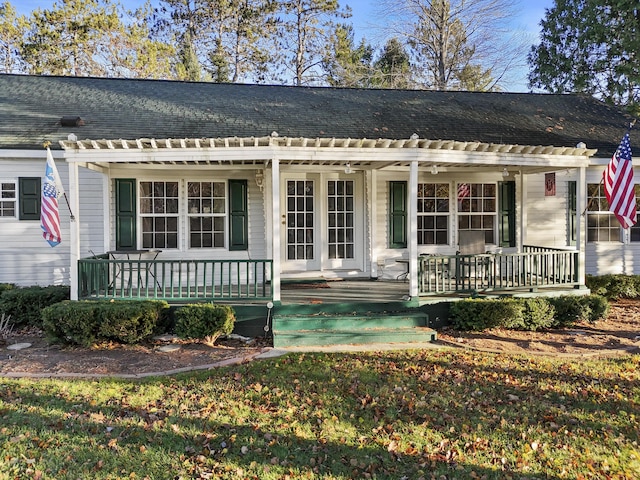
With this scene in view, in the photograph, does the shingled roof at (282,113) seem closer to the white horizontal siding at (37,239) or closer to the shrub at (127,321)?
the white horizontal siding at (37,239)

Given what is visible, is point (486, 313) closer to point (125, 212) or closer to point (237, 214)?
point (237, 214)

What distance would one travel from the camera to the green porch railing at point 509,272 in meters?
8.46

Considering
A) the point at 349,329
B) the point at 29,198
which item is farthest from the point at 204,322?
the point at 29,198

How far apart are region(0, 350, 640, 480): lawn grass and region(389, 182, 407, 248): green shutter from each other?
463cm

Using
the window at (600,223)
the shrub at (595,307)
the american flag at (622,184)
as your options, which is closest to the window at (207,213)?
the shrub at (595,307)

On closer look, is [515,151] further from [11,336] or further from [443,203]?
[11,336]

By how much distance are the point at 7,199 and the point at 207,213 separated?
11.9 feet

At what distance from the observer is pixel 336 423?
4.65m

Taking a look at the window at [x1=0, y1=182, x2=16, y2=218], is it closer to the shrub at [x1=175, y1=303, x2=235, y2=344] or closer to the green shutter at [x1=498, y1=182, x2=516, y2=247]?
the shrub at [x1=175, y1=303, x2=235, y2=344]

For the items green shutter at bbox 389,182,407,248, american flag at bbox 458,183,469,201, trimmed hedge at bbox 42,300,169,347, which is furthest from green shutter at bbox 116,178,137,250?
american flag at bbox 458,183,469,201

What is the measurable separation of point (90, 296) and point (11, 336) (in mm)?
1322

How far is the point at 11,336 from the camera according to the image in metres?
8.05

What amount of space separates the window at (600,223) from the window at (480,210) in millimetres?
2203

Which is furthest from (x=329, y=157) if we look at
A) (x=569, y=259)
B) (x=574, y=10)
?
(x=574, y=10)
